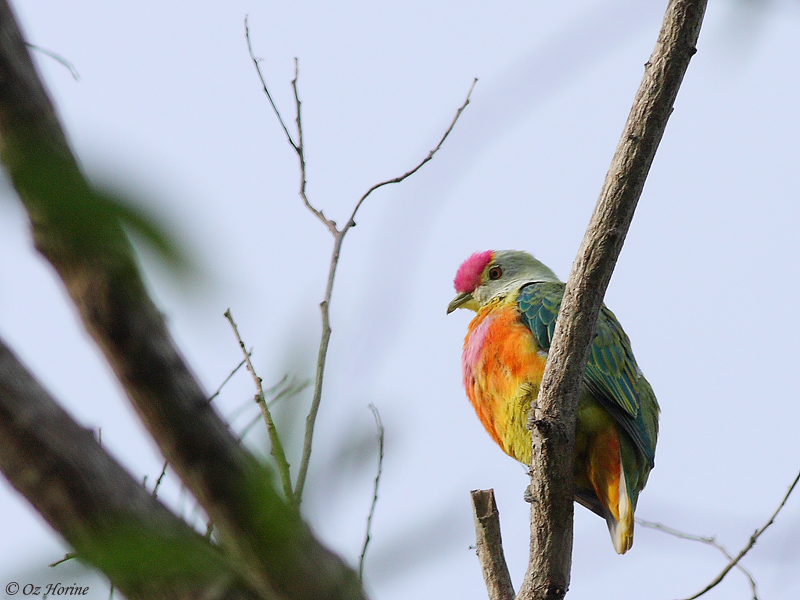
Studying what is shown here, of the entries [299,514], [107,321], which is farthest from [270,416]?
[107,321]

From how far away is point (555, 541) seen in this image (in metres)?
3.36

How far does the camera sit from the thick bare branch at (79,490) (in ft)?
2.54

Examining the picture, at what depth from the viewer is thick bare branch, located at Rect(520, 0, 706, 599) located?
2.55 meters

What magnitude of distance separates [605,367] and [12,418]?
153 inches

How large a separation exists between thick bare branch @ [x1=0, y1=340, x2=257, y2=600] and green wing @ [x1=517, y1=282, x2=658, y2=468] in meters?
3.29

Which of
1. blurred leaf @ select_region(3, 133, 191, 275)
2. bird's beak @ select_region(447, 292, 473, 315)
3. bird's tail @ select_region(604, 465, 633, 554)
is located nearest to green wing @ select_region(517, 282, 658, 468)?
bird's tail @ select_region(604, 465, 633, 554)

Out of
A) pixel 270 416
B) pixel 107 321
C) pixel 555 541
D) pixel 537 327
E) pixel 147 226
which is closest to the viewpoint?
pixel 147 226

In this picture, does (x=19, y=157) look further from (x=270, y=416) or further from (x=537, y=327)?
(x=537, y=327)

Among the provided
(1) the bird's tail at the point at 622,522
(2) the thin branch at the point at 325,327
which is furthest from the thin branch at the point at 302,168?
(1) the bird's tail at the point at 622,522

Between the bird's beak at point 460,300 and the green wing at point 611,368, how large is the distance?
0.66m

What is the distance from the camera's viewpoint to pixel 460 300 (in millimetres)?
5562

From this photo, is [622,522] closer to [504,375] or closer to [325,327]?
[504,375]

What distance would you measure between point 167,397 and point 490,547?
316 centimetres

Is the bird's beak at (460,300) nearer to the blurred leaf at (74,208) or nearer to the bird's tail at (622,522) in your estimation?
the bird's tail at (622,522)
